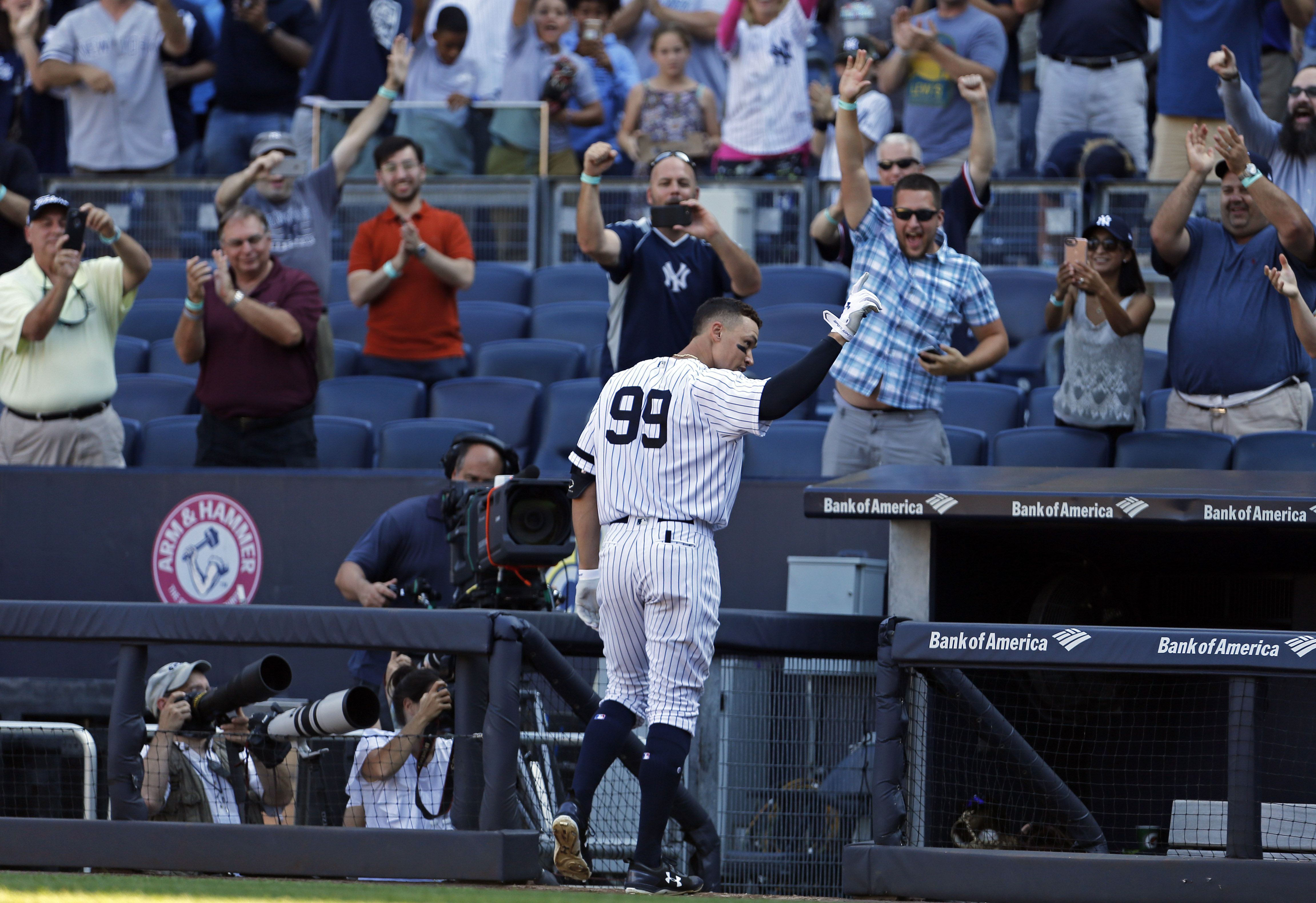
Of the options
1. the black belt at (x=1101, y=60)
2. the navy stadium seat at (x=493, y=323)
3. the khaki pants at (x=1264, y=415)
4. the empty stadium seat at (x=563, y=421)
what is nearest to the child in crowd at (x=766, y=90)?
the black belt at (x=1101, y=60)

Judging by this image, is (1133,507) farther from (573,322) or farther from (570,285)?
(570,285)

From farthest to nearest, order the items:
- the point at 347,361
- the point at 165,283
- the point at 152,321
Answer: the point at 165,283 < the point at 152,321 < the point at 347,361

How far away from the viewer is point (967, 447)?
7922 millimetres

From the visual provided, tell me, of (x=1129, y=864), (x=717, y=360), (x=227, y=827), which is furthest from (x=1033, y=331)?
(x=227, y=827)

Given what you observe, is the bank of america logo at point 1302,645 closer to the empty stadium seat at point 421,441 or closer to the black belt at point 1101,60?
the empty stadium seat at point 421,441

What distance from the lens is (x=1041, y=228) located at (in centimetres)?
1032

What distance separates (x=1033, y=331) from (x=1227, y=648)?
201 inches

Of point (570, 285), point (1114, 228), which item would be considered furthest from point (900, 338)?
point (570, 285)

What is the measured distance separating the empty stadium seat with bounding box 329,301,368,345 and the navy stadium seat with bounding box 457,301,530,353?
0.71 m

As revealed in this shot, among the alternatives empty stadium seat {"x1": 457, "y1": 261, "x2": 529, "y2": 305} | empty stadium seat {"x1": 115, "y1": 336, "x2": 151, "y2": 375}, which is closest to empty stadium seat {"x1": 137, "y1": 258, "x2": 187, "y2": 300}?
empty stadium seat {"x1": 115, "y1": 336, "x2": 151, "y2": 375}

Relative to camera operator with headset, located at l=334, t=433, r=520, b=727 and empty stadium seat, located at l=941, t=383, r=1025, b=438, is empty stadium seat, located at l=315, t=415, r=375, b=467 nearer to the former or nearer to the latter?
camera operator with headset, located at l=334, t=433, r=520, b=727

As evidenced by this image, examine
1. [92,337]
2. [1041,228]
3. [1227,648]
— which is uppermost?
[1041,228]

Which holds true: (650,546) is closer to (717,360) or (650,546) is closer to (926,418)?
(717,360)

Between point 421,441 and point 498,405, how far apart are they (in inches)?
21.7
